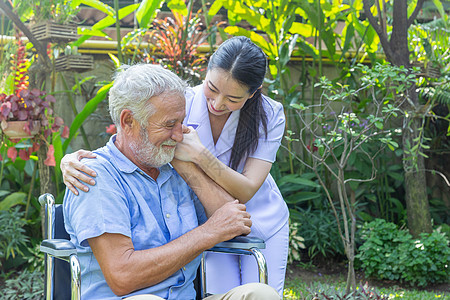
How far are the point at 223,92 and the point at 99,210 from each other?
0.57m

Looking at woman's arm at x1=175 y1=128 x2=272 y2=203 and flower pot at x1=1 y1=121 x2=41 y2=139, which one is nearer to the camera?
woman's arm at x1=175 y1=128 x2=272 y2=203

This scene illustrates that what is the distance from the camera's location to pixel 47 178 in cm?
326

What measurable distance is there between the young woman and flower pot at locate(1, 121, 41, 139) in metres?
1.49

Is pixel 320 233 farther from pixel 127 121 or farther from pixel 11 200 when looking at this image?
pixel 127 121

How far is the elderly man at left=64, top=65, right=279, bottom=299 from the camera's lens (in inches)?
59.4

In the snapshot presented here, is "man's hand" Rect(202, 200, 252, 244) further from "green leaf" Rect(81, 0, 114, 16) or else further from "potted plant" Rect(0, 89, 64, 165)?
"green leaf" Rect(81, 0, 114, 16)

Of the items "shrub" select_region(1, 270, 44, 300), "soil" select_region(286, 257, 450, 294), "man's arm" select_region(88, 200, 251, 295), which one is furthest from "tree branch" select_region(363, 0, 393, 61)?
"shrub" select_region(1, 270, 44, 300)

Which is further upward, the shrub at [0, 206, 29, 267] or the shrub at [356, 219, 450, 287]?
the shrub at [0, 206, 29, 267]

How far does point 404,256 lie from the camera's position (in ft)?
12.0

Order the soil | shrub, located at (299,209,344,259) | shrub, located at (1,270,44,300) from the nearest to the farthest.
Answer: shrub, located at (1,270,44,300) < the soil < shrub, located at (299,209,344,259)

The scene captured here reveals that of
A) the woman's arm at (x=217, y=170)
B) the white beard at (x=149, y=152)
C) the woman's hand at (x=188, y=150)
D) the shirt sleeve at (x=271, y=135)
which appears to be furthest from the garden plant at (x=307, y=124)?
the white beard at (x=149, y=152)

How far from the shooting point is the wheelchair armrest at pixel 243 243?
173 centimetres

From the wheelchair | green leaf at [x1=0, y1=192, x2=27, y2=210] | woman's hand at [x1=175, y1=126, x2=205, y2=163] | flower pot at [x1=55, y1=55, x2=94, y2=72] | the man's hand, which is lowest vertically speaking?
green leaf at [x1=0, y1=192, x2=27, y2=210]

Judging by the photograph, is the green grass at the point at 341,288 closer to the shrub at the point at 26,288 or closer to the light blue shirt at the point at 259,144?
the light blue shirt at the point at 259,144
